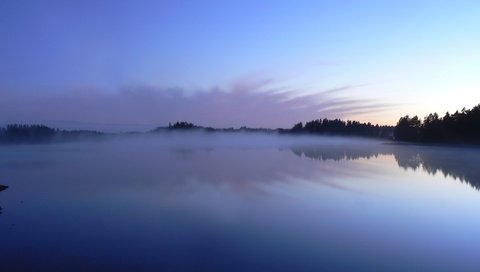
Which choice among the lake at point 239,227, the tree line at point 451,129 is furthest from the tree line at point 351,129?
the lake at point 239,227

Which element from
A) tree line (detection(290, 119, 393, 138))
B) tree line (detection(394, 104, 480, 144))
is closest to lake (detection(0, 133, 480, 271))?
tree line (detection(394, 104, 480, 144))

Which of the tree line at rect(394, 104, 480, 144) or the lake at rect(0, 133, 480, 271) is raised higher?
the tree line at rect(394, 104, 480, 144)

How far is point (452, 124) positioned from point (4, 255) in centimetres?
6099

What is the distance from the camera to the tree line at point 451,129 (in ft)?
170

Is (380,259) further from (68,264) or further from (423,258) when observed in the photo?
(68,264)

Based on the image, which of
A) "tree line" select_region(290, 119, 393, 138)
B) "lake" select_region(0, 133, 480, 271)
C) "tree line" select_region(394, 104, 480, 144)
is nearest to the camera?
"lake" select_region(0, 133, 480, 271)

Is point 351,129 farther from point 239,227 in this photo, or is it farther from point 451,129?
point 239,227

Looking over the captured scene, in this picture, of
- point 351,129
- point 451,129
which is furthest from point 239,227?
point 351,129

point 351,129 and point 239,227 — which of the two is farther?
point 351,129

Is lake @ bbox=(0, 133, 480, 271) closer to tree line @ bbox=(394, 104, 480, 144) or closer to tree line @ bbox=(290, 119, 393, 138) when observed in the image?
tree line @ bbox=(394, 104, 480, 144)

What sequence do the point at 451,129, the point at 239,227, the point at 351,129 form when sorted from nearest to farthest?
the point at 239,227 < the point at 451,129 < the point at 351,129

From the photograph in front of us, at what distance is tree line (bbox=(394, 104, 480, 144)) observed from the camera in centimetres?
5191

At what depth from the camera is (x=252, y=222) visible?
9.68 meters

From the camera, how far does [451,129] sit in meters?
57.6
